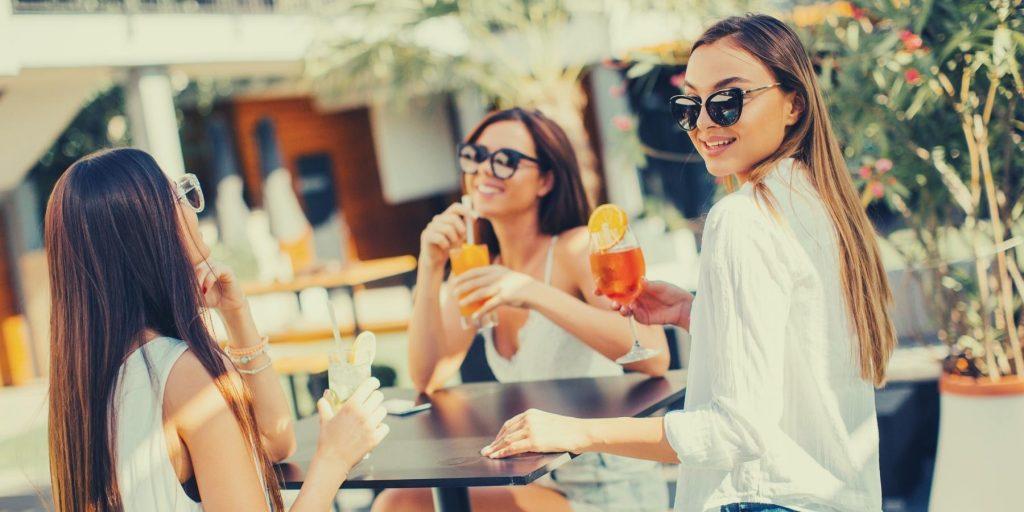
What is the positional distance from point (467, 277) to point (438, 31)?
8432mm

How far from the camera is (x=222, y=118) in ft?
43.1

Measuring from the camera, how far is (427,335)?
2580 millimetres

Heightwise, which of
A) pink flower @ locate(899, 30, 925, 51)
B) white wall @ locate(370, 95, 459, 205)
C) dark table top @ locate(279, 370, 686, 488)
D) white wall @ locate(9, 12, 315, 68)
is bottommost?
dark table top @ locate(279, 370, 686, 488)

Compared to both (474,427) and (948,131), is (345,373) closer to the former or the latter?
(474,427)

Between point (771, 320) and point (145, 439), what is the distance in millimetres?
959

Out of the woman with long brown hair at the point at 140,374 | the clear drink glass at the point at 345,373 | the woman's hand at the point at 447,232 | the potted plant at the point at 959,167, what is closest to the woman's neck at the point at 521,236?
the woman's hand at the point at 447,232

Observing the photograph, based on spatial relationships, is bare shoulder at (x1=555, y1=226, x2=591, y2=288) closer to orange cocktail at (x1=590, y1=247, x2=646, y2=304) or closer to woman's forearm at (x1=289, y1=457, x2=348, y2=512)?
orange cocktail at (x1=590, y1=247, x2=646, y2=304)

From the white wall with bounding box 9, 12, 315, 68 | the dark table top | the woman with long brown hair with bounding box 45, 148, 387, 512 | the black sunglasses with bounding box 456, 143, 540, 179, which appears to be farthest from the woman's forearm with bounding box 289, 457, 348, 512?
the white wall with bounding box 9, 12, 315, 68

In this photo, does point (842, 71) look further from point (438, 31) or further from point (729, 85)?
point (438, 31)

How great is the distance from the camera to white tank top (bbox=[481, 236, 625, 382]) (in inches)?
103

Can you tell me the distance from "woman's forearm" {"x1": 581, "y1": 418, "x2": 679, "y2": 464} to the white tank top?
105cm

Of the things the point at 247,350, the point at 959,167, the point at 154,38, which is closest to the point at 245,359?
the point at 247,350

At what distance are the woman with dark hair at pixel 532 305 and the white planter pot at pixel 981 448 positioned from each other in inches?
37.3

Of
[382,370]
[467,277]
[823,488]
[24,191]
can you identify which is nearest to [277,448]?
[467,277]
